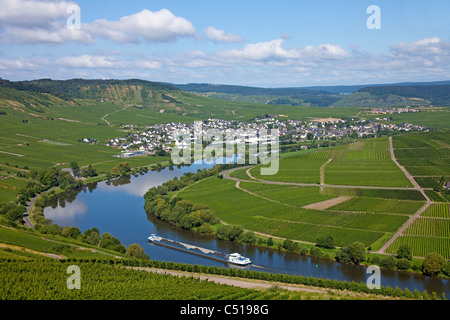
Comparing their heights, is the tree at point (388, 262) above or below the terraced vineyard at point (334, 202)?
below

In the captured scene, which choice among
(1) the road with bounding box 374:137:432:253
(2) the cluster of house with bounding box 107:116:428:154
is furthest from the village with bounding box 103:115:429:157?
(1) the road with bounding box 374:137:432:253

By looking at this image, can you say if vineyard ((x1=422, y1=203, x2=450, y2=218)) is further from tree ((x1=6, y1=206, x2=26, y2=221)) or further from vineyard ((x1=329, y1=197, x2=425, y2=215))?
tree ((x1=6, y1=206, x2=26, y2=221))

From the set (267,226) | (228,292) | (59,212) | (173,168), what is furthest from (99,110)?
(228,292)

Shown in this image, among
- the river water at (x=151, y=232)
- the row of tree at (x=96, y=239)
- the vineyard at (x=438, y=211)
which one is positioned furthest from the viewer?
the vineyard at (x=438, y=211)

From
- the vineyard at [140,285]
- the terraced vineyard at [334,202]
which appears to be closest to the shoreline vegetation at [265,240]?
the terraced vineyard at [334,202]

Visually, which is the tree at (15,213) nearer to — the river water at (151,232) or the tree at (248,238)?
the river water at (151,232)

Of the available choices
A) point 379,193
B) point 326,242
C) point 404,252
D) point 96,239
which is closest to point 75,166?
point 96,239

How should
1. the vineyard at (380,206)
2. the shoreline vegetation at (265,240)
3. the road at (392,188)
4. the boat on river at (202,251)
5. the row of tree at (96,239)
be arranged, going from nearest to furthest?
the shoreline vegetation at (265,240) → the boat on river at (202,251) → the row of tree at (96,239) → the road at (392,188) → the vineyard at (380,206)
